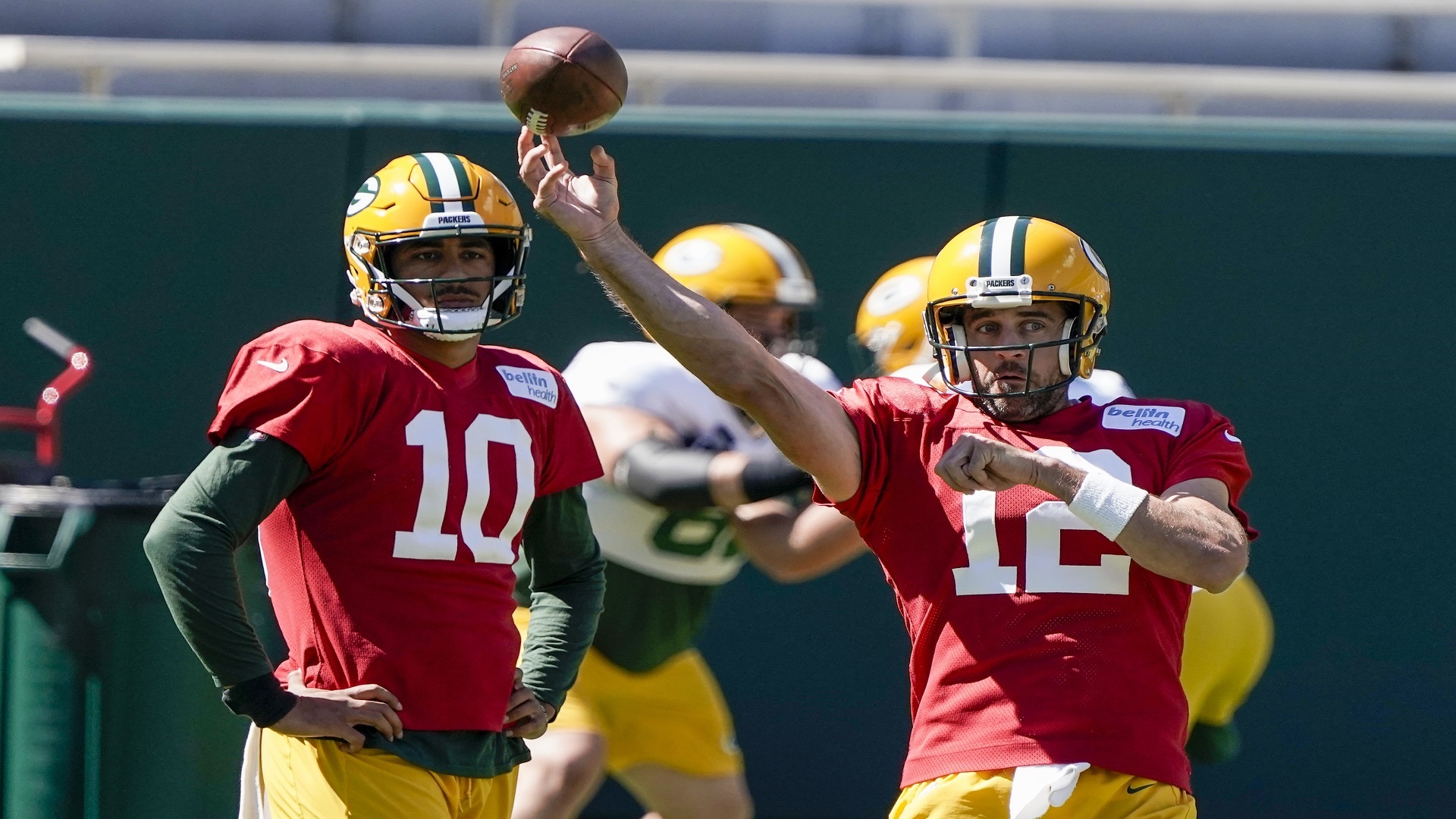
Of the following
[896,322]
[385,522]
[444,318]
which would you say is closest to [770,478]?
[444,318]

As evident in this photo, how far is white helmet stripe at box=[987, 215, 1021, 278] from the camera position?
3133mm

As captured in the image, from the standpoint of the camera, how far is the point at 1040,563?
301 centimetres

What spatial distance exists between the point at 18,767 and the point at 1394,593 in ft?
14.5

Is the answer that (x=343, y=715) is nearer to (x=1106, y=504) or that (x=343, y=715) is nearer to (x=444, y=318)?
(x=444, y=318)

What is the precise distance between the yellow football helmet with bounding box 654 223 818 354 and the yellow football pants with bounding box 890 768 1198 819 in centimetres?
220

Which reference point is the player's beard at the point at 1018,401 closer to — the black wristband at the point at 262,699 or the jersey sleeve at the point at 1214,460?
the jersey sleeve at the point at 1214,460

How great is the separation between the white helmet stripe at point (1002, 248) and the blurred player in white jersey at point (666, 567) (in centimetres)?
135

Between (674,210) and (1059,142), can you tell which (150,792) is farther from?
(1059,142)

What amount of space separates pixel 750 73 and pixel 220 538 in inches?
193

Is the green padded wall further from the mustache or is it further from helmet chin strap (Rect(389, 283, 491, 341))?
the mustache

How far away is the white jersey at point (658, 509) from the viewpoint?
469 centimetres

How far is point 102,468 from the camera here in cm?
641

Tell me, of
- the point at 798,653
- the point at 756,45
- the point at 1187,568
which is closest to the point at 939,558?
the point at 1187,568

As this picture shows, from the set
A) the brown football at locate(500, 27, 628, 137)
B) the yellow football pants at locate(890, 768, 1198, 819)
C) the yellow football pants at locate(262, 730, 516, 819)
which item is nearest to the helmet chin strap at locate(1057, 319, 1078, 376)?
the yellow football pants at locate(890, 768, 1198, 819)
